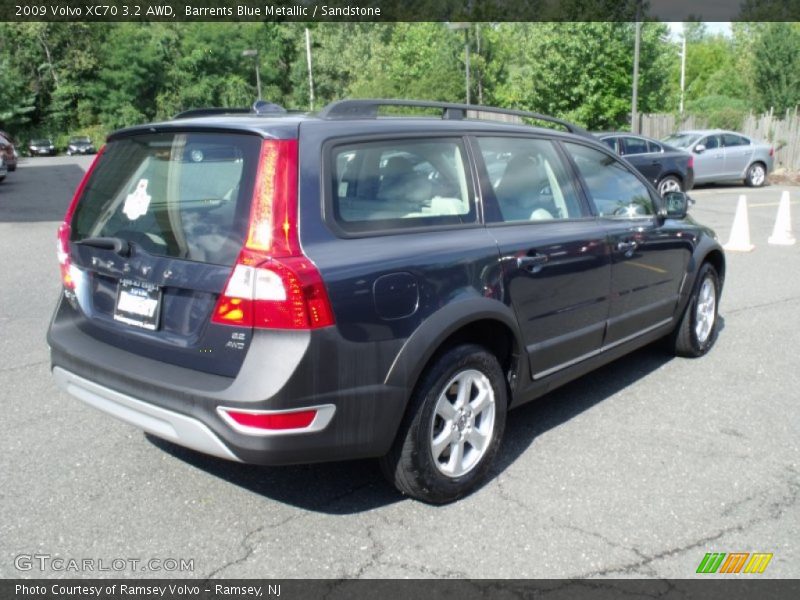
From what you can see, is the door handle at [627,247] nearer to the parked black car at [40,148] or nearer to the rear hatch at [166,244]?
the rear hatch at [166,244]

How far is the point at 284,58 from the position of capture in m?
75.6

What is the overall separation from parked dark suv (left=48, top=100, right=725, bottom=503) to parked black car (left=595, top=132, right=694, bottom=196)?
45.5 ft

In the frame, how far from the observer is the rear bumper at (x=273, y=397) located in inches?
117

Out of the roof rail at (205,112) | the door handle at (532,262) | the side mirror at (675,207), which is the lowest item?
the door handle at (532,262)

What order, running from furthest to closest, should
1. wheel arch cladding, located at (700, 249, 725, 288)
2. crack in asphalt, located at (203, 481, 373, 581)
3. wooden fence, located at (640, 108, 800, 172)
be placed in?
wooden fence, located at (640, 108, 800, 172)
wheel arch cladding, located at (700, 249, 725, 288)
crack in asphalt, located at (203, 481, 373, 581)

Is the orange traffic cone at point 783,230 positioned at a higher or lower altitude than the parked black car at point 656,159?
lower

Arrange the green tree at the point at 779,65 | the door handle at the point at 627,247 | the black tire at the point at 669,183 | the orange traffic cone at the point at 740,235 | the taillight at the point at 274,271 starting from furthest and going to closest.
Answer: the green tree at the point at 779,65
the black tire at the point at 669,183
the orange traffic cone at the point at 740,235
the door handle at the point at 627,247
the taillight at the point at 274,271

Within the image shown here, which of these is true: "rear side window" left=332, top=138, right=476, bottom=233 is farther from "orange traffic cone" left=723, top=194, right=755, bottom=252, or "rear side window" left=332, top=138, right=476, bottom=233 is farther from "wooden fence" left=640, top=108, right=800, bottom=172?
"wooden fence" left=640, top=108, right=800, bottom=172

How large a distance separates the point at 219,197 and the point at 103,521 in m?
1.50

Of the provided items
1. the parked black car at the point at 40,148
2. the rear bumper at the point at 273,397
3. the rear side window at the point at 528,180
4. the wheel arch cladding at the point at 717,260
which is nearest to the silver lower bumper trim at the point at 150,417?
the rear bumper at the point at 273,397

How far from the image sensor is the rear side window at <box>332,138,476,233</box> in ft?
10.8

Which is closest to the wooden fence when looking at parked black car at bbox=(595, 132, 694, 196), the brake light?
parked black car at bbox=(595, 132, 694, 196)

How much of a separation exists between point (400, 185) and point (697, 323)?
3263 mm

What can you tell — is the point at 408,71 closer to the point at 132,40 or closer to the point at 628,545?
the point at 132,40
